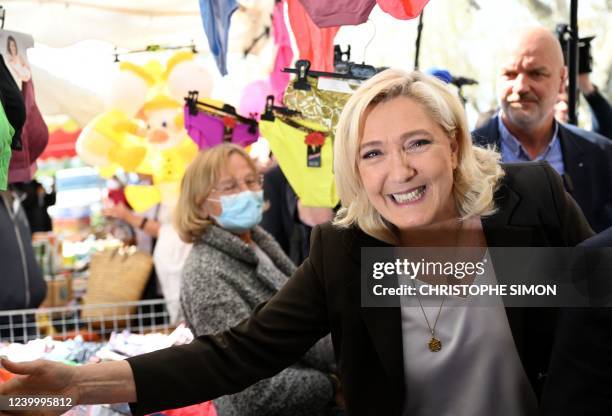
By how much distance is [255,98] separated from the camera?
4133 millimetres

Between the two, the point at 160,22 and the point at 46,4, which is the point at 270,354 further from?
the point at 160,22

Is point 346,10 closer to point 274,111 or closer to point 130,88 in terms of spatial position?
point 274,111

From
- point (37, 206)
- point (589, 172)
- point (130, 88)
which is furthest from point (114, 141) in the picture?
point (37, 206)

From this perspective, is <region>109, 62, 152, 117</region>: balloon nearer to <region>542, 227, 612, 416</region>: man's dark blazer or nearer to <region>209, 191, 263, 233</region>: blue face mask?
<region>209, 191, 263, 233</region>: blue face mask

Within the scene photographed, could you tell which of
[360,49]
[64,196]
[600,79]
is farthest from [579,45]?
[64,196]

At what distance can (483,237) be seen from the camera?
1.90 m

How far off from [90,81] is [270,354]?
411cm

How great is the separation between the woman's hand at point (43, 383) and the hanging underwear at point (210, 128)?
8.38 ft

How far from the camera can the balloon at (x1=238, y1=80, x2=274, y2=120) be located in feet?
13.3

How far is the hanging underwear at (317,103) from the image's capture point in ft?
8.98

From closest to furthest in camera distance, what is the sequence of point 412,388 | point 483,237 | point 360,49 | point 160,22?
point 412,388
point 483,237
point 360,49
point 160,22

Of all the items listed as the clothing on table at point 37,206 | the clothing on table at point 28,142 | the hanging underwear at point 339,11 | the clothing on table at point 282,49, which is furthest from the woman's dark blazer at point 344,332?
the clothing on table at point 37,206

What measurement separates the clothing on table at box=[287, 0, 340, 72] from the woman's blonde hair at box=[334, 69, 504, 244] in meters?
1.01

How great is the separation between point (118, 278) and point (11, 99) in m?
2.63
